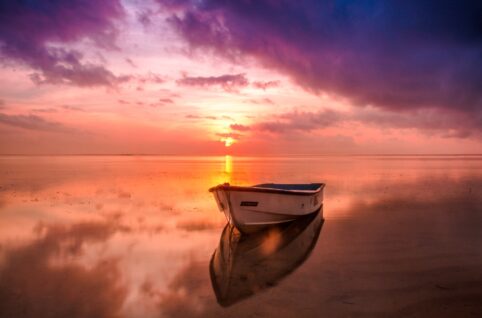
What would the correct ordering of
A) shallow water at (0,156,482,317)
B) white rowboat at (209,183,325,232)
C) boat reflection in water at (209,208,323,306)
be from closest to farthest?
shallow water at (0,156,482,317) < boat reflection in water at (209,208,323,306) < white rowboat at (209,183,325,232)

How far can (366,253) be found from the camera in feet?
45.1

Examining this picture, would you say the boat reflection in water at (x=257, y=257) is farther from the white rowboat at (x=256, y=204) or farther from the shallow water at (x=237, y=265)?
the white rowboat at (x=256, y=204)

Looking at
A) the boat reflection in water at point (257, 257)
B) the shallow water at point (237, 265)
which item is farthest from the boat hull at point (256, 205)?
the shallow water at point (237, 265)

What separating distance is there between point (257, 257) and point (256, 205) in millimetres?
3361

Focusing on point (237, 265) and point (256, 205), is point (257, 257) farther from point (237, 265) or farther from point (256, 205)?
point (256, 205)

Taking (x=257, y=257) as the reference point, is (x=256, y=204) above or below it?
above

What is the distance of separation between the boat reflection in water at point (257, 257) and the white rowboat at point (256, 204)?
654mm

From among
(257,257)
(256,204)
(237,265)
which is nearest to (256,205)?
(256,204)

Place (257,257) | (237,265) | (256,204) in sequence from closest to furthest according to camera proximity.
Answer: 1. (237,265)
2. (257,257)
3. (256,204)

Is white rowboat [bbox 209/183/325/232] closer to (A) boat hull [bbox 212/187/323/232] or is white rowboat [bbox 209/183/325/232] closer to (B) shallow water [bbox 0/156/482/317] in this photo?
(A) boat hull [bbox 212/187/323/232]

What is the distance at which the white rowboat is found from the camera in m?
16.3

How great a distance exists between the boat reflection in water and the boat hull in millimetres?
629

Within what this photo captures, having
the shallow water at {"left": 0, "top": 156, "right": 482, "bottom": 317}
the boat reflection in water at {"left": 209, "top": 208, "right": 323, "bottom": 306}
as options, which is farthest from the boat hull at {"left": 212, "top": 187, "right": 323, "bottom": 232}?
the shallow water at {"left": 0, "top": 156, "right": 482, "bottom": 317}

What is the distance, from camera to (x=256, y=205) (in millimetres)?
16703
